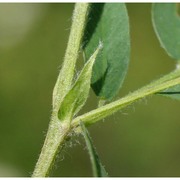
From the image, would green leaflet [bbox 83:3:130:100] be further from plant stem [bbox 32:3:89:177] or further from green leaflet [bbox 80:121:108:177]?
green leaflet [bbox 80:121:108:177]

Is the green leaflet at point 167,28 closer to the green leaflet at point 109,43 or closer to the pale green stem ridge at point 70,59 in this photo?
the green leaflet at point 109,43

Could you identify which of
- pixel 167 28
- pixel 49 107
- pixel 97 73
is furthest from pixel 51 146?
pixel 49 107

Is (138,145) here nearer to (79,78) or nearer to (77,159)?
(77,159)

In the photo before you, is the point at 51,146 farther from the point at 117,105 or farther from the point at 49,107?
the point at 49,107

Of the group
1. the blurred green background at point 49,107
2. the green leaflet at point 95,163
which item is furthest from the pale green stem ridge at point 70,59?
the blurred green background at point 49,107

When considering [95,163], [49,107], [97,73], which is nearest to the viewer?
[95,163]

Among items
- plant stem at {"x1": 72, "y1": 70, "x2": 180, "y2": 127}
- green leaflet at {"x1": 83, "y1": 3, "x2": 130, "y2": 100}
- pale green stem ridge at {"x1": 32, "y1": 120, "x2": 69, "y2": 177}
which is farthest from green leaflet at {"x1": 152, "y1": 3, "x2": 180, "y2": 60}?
pale green stem ridge at {"x1": 32, "y1": 120, "x2": 69, "y2": 177}
